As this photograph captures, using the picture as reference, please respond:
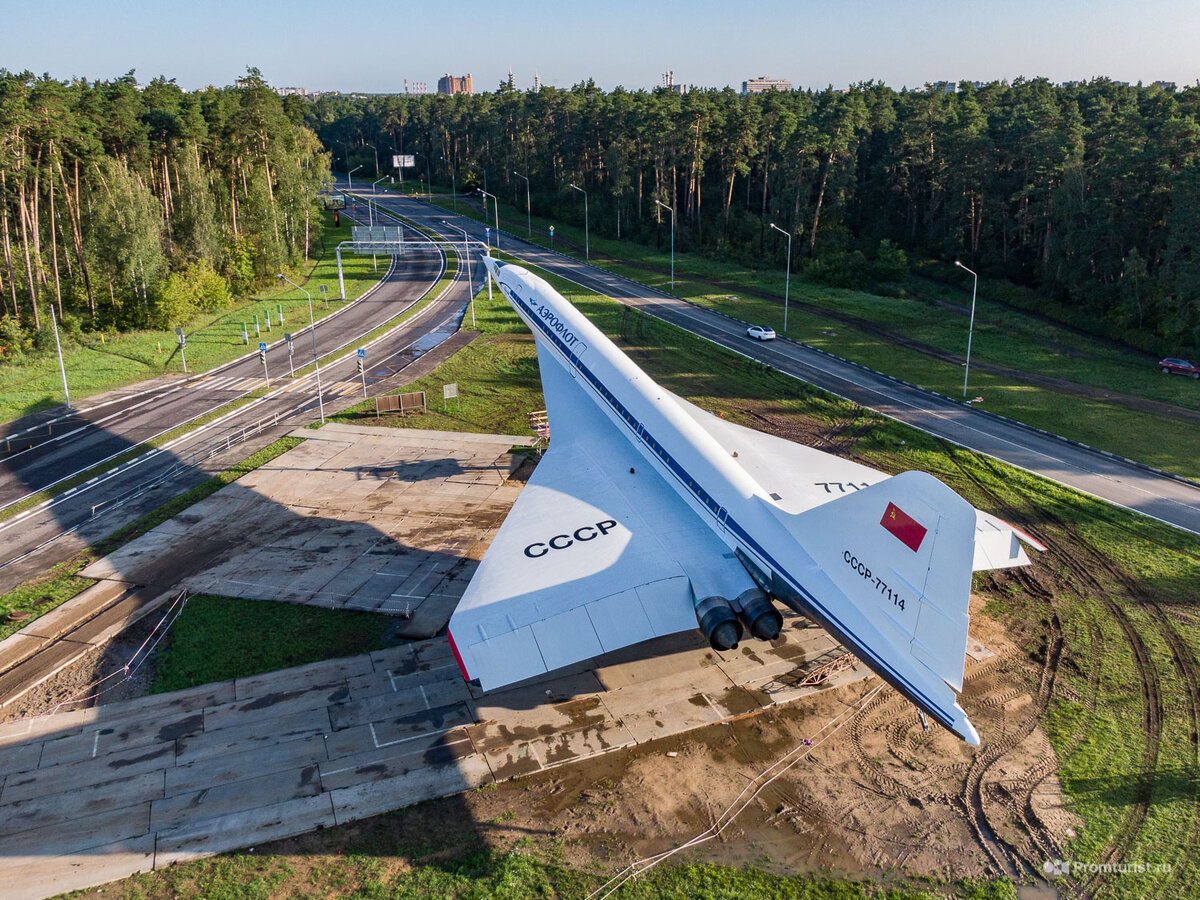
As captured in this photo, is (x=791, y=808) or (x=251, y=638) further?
(x=251, y=638)

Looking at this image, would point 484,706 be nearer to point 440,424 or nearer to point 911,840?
point 911,840

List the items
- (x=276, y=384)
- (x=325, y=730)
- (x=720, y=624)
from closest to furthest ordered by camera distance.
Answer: (x=720, y=624), (x=325, y=730), (x=276, y=384)

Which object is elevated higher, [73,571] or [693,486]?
[693,486]

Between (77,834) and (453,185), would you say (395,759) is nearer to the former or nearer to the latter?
(77,834)

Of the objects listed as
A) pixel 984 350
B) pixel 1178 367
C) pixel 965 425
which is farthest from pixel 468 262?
pixel 1178 367

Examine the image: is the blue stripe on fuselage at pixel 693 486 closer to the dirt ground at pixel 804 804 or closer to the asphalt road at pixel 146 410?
the dirt ground at pixel 804 804

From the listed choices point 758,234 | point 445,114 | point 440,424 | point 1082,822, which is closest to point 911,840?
point 1082,822
